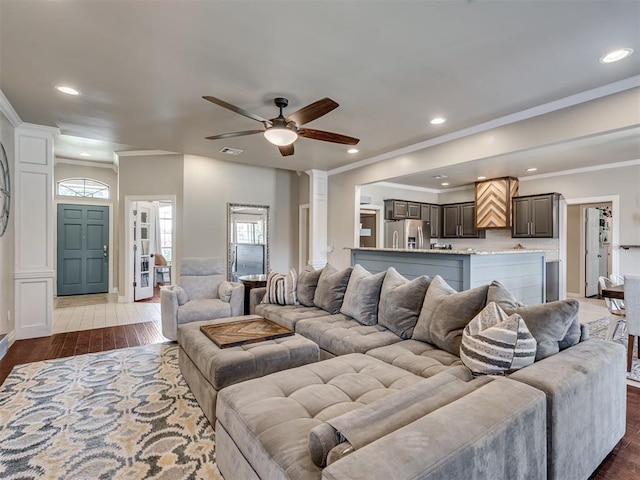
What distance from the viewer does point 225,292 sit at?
4199 millimetres

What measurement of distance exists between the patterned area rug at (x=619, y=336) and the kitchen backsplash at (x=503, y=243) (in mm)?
1651

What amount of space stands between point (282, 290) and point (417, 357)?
1.99 meters

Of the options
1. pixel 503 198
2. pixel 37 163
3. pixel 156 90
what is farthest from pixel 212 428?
pixel 503 198

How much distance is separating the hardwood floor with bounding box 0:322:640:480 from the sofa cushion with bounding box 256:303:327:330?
1.43m

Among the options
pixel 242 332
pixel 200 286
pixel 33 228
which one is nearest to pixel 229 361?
pixel 242 332

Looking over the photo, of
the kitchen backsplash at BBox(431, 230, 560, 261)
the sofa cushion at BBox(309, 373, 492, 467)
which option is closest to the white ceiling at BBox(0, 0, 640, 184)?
the sofa cushion at BBox(309, 373, 492, 467)

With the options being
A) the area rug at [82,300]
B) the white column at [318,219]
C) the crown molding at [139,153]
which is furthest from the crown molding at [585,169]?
the area rug at [82,300]

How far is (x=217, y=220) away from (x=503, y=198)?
5.80 meters

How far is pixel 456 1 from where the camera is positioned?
1925 mm

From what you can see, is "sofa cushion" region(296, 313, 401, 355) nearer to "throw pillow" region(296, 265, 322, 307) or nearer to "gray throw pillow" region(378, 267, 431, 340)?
"gray throw pillow" region(378, 267, 431, 340)

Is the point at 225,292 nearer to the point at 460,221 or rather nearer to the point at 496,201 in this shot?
the point at 496,201

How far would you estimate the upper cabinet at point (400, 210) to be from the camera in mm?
7430

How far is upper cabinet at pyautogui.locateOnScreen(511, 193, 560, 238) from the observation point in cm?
617

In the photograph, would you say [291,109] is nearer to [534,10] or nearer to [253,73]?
[253,73]
